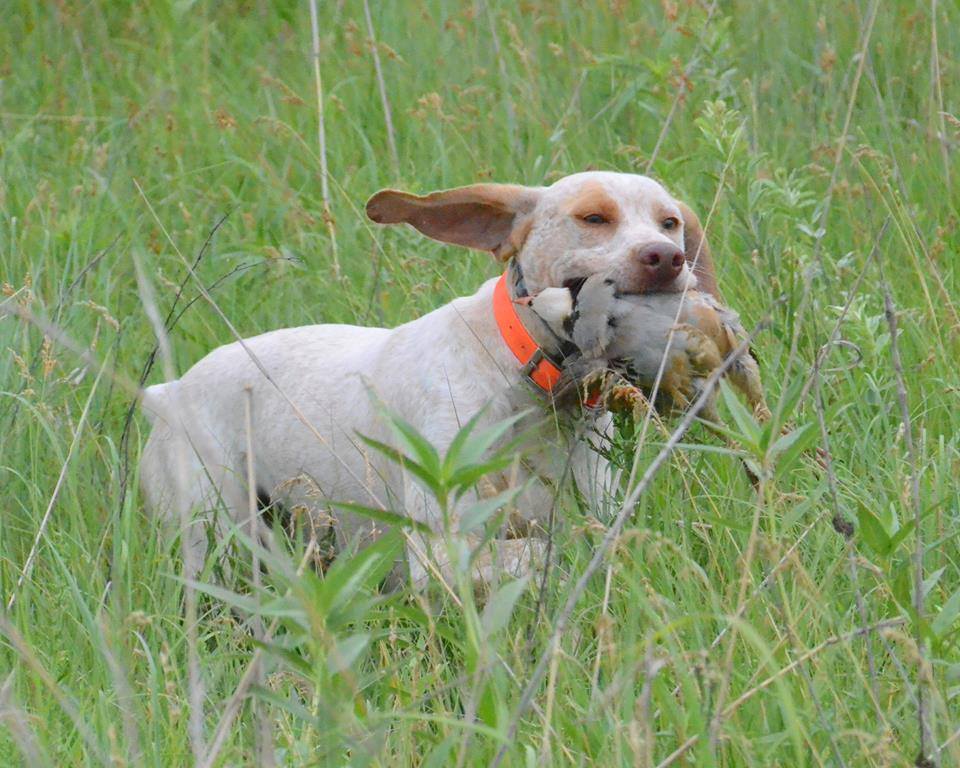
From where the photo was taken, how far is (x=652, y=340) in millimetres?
3008

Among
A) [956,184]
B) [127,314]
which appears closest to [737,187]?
[956,184]

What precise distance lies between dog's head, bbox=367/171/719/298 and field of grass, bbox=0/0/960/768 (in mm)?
198

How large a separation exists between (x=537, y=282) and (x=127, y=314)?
1.77 meters

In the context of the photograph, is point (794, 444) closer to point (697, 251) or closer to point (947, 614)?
point (947, 614)

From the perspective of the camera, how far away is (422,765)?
2.26m

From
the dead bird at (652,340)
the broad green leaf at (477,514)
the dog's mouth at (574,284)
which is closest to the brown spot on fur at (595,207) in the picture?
the dog's mouth at (574,284)

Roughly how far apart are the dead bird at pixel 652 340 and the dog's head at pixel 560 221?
0.87 feet

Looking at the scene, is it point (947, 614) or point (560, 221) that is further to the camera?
point (560, 221)

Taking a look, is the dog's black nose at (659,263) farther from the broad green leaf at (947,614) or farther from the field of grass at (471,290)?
the broad green leaf at (947,614)

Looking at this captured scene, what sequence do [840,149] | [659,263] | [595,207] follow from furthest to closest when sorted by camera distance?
1. [595,207]
2. [659,263]
3. [840,149]

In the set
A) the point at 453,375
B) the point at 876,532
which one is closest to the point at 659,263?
the point at 453,375

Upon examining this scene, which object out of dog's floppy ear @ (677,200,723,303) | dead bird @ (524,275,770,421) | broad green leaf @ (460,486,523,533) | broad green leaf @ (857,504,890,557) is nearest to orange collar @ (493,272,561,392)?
dead bird @ (524,275,770,421)

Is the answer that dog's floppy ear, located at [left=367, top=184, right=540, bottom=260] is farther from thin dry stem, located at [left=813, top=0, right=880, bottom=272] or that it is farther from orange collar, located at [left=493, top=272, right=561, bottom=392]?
thin dry stem, located at [left=813, top=0, right=880, bottom=272]

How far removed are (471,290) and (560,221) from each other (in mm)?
1077
